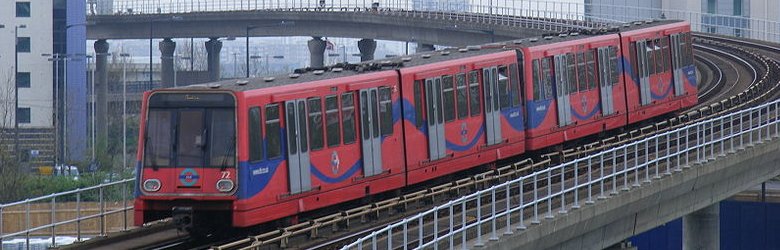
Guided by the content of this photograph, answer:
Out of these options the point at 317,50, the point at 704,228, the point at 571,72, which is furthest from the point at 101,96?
the point at 704,228

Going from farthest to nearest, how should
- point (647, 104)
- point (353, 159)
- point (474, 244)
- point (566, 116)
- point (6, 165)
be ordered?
point (6, 165) → point (647, 104) → point (566, 116) → point (353, 159) → point (474, 244)

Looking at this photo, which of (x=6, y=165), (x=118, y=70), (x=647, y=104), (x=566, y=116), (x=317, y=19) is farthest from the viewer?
(x=118, y=70)

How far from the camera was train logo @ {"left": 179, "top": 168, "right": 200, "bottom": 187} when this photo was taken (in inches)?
1176

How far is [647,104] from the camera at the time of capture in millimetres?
44625

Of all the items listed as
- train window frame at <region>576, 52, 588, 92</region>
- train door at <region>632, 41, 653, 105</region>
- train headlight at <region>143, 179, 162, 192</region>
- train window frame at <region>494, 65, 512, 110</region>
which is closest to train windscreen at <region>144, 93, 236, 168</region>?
train headlight at <region>143, 179, 162, 192</region>

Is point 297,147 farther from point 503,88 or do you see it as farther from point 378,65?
point 503,88

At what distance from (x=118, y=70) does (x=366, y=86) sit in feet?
386

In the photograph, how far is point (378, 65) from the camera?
1371 inches

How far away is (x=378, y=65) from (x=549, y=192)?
5.51 meters

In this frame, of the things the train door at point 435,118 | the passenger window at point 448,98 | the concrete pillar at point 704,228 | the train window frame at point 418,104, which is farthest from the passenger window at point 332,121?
the concrete pillar at point 704,228

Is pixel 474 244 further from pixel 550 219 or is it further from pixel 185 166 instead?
pixel 185 166

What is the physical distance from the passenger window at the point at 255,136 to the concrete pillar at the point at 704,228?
13658 mm

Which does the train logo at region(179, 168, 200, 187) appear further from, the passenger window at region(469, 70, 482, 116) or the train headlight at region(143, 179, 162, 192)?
the passenger window at region(469, 70, 482, 116)

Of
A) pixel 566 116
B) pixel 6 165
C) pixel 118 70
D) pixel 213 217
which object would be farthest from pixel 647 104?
pixel 118 70
